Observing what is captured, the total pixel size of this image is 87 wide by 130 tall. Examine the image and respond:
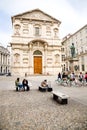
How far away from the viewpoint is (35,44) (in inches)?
1433

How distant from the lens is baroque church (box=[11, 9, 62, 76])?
35.2 meters

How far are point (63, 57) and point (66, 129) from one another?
56359 mm

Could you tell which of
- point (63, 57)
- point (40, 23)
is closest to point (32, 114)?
point (40, 23)

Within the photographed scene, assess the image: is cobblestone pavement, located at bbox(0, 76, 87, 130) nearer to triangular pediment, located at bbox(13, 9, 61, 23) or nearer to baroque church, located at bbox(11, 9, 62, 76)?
baroque church, located at bbox(11, 9, 62, 76)

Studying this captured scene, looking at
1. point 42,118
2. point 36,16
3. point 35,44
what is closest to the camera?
point 42,118

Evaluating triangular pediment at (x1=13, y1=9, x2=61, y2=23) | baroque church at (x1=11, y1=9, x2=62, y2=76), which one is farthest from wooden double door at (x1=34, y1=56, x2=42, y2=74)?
triangular pediment at (x1=13, y1=9, x2=61, y2=23)

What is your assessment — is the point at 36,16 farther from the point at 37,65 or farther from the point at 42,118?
the point at 42,118

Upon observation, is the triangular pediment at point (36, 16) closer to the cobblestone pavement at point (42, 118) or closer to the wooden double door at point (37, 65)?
the wooden double door at point (37, 65)

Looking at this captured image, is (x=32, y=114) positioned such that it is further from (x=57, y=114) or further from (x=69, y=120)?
(x=69, y=120)

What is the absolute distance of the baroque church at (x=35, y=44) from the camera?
35.2m

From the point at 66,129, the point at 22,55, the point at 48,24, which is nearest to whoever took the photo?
the point at 66,129

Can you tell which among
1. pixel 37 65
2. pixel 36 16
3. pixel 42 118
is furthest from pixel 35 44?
pixel 42 118

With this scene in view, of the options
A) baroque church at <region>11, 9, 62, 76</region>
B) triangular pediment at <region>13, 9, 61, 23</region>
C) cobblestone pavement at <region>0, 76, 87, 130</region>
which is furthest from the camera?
triangular pediment at <region>13, 9, 61, 23</region>

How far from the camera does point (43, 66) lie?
36.6m
